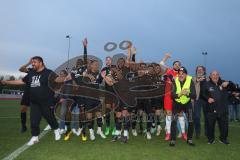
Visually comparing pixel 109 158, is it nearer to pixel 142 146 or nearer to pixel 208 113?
pixel 142 146

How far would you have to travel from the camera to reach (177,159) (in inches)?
299

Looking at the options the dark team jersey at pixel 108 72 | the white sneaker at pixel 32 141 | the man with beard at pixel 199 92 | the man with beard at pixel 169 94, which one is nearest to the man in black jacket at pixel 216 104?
the man with beard at pixel 199 92

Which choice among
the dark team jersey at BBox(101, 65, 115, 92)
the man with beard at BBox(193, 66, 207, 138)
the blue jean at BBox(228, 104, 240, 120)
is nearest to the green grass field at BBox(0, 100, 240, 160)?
the man with beard at BBox(193, 66, 207, 138)

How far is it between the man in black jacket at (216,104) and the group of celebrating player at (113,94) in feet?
0.85

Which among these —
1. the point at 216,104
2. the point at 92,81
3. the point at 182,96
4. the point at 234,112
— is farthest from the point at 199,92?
the point at 234,112

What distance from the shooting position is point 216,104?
1055 cm

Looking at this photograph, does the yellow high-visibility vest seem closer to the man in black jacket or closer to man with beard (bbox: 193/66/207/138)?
the man in black jacket

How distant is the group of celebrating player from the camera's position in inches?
390

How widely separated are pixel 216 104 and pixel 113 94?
9.34 feet

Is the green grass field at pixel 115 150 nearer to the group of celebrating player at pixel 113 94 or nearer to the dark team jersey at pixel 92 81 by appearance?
the group of celebrating player at pixel 113 94

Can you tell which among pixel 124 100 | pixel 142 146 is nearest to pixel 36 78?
pixel 124 100

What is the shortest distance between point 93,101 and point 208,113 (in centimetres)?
321

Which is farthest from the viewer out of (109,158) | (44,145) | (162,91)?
(162,91)

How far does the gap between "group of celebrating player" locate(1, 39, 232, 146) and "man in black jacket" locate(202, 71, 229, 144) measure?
26 centimetres
